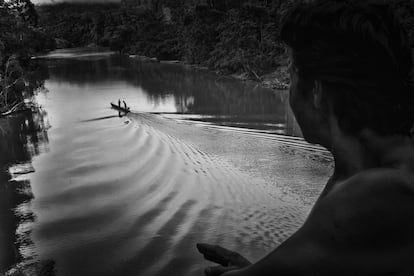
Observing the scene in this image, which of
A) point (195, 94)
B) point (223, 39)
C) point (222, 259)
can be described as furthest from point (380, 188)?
point (223, 39)

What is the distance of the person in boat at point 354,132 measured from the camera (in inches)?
34.8

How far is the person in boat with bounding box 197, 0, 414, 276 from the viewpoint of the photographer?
0.88 m

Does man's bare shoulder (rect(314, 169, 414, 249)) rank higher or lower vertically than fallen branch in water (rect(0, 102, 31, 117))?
higher

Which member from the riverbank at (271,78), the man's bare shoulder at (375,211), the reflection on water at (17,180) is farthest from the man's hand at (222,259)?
the riverbank at (271,78)

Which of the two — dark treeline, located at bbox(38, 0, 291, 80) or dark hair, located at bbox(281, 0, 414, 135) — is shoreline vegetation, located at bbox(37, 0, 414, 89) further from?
dark hair, located at bbox(281, 0, 414, 135)

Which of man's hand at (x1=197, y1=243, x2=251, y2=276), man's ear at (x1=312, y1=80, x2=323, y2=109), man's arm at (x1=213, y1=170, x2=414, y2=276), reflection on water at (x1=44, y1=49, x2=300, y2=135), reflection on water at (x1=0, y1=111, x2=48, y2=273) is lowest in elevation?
reflection on water at (x1=0, y1=111, x2=48, y2=273)

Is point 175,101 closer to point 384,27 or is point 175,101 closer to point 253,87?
point 253,87

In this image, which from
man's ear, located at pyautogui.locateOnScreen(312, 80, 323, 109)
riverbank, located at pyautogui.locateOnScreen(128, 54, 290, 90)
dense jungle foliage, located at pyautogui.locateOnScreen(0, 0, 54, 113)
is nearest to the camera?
man's ear, located at pyautogui.locateOnScreen(312, 80, 323, 109)

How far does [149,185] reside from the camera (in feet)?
44.9

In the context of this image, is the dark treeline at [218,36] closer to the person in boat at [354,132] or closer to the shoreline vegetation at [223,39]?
the shoreline vegetation at [223,39]

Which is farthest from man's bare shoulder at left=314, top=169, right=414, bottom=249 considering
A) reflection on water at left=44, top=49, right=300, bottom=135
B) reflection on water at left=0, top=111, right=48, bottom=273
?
reflection on water at left=44, top=49, right=300, bottom=135

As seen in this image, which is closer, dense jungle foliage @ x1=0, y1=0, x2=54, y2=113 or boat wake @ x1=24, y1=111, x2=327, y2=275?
boat wake @ x1=24, y1=111, x2=327, y2=275

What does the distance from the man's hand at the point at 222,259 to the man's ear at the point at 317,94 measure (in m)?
0.51

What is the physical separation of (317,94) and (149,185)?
1288 centimetres
